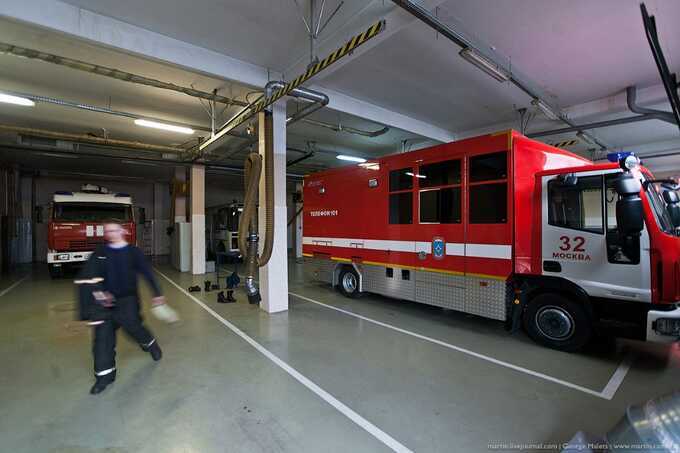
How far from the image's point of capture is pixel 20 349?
411cm

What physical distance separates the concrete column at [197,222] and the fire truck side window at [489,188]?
8.89 m

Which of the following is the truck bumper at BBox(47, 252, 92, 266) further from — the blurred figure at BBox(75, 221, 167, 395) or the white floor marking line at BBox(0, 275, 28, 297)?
the blurred figure at BBox(75, 221, 167, 395)

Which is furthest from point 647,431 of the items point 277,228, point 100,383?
point 277,228

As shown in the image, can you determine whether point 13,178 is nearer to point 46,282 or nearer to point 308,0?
point 46,282

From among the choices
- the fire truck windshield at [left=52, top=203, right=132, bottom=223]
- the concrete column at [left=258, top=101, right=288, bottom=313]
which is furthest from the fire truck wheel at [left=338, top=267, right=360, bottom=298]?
the fire truck windshield at [left=52, top=203, right=132, bottom=223]

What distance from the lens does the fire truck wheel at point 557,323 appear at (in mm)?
3875

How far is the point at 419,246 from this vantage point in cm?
541

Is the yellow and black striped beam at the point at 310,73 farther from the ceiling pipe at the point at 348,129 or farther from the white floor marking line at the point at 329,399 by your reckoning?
the white floor marking line at the point at 329,399

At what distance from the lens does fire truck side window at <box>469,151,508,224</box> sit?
4332 millimetres

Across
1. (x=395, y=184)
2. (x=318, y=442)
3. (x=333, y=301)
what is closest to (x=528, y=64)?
(x=395, y=184)

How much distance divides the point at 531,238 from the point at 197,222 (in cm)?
973

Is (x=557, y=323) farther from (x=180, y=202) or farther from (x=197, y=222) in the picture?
(x=180, y=202)

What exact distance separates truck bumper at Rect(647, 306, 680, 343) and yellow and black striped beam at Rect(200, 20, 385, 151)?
170 inches

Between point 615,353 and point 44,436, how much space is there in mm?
6163
